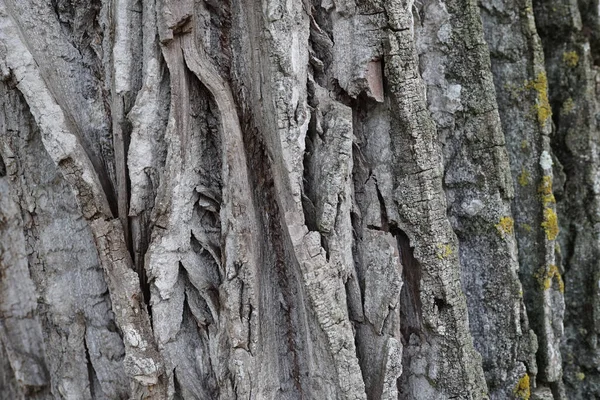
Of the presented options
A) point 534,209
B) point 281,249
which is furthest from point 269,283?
point 534,209

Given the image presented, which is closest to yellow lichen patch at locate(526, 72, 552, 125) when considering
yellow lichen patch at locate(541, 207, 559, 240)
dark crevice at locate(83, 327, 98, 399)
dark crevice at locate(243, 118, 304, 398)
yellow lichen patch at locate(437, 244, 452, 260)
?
yellow lichen patch at locate(541, 207, 559, 240)

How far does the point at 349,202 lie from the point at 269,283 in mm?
353

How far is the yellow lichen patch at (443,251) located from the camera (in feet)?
5.03

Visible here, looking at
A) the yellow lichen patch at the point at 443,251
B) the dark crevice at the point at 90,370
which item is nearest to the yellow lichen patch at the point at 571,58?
the yellow lichen patch at the point at 443,251

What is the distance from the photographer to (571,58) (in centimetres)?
198

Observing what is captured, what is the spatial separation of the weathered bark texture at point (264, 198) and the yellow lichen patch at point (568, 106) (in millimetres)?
457

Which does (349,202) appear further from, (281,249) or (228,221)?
(228,221)

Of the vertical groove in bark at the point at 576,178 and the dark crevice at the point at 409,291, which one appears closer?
the dark crevice at the point at 409,291

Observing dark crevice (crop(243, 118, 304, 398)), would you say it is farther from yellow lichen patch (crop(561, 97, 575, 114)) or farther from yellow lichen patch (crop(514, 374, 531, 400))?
yellow lichen patch (crop(561, 97, 575, 114))

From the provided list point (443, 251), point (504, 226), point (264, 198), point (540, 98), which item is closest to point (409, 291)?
point (443, 251)

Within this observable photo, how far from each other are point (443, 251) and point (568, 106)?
2.96 feet

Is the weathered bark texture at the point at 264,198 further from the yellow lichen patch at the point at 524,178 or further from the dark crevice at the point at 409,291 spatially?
the yellow lichen patch at the point at 524,178

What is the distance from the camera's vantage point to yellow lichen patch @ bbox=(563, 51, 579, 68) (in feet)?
6.50

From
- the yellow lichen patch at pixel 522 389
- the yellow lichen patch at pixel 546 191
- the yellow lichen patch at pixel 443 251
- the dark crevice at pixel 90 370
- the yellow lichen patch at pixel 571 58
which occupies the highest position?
the yellow lichen patch at pixel 571 58
